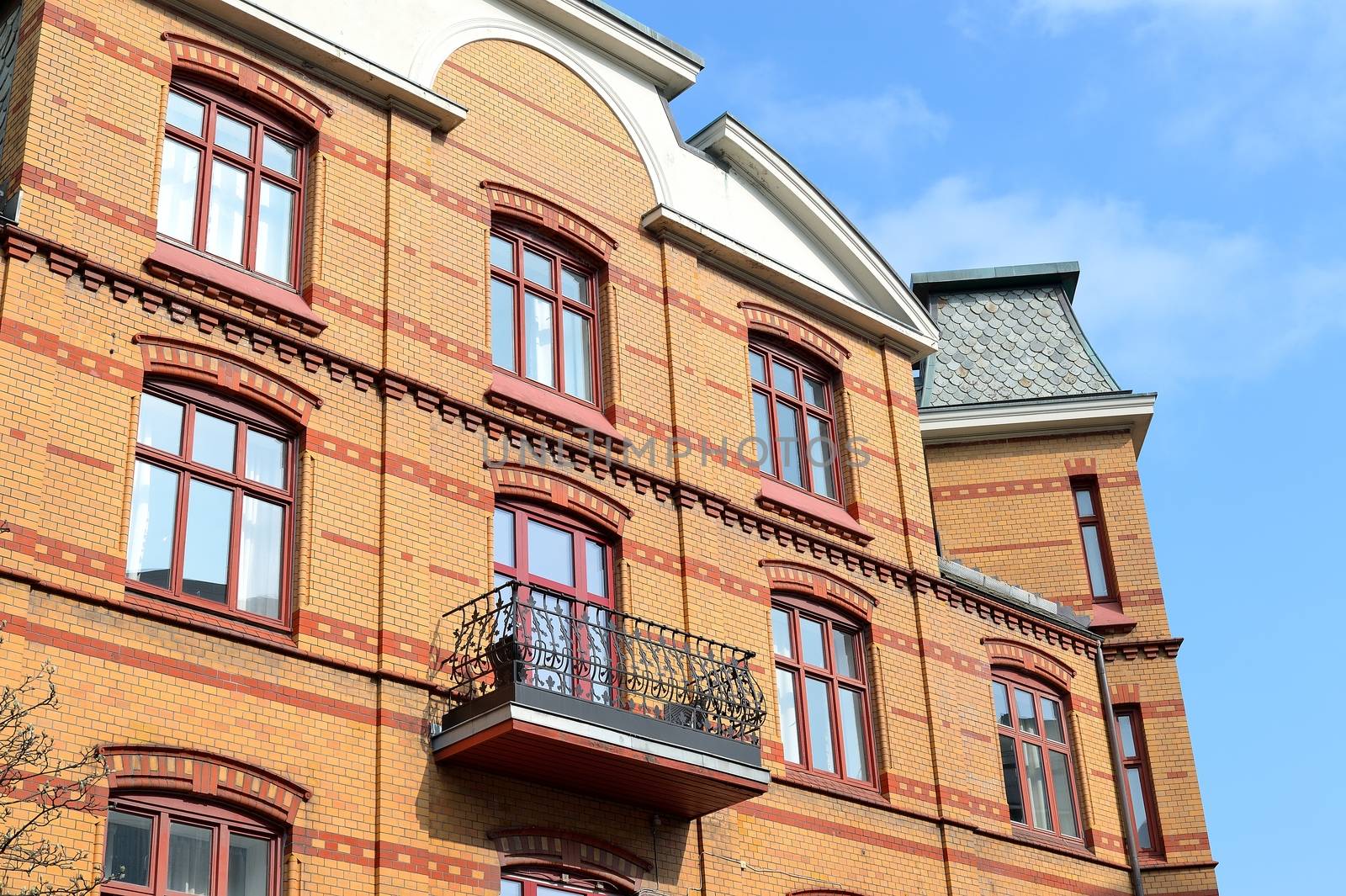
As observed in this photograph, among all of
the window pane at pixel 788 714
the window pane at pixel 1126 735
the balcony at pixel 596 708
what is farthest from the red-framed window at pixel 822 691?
the window pane at pixel 1126 735

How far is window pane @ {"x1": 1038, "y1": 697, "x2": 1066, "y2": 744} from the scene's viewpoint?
2178cm

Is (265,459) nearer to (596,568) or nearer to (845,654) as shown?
(596,568)

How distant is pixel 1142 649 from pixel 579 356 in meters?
10.0

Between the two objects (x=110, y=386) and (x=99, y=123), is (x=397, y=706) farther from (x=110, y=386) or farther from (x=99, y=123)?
(x=99, y=123)

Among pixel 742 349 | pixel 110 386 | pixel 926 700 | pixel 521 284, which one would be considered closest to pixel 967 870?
pixel 926 700

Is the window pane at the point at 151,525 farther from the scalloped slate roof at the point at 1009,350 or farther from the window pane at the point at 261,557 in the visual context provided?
the scalloped slate roof at the point at 1009,350

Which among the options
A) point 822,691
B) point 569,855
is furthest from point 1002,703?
point 569,855

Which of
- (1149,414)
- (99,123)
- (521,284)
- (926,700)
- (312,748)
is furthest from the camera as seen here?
(1149,414)

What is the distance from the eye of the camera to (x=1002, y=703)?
2131 centimetres

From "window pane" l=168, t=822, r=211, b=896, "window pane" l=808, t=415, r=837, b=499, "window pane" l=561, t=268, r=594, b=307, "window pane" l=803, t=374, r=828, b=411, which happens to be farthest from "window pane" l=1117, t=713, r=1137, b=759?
"window pane" l=168, t=822, r=211, b=896

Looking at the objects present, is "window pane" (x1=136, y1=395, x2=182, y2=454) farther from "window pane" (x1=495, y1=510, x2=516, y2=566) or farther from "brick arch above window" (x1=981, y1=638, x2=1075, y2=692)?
"brick arch above window" (x1=981, y1=638, x2=1075, y2=692)

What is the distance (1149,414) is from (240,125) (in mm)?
14743

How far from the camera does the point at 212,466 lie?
1447 cm

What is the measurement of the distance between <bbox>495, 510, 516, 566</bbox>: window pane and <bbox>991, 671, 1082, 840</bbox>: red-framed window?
7.53 m
